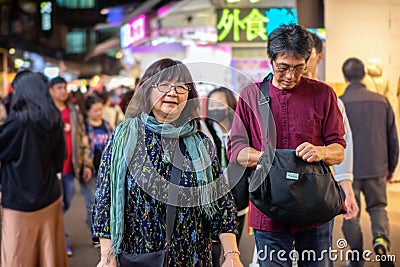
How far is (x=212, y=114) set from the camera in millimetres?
4391

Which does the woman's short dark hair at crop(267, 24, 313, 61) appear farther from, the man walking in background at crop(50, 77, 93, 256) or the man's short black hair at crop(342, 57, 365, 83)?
the man walking in background at crop(50, 77, 93, 256)

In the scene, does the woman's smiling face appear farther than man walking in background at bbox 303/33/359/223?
No

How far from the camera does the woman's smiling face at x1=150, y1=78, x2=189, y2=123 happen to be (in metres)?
2.49

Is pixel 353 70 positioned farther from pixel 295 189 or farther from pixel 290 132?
pixel 295 189

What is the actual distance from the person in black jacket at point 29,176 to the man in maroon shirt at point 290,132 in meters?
2.07

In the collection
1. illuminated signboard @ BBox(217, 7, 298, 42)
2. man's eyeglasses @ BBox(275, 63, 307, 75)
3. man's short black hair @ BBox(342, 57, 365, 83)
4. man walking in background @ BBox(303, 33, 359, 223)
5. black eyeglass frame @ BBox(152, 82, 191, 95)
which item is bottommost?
man walking in background @ BBox(303, 33, 359, 223)

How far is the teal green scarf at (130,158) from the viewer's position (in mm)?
2418

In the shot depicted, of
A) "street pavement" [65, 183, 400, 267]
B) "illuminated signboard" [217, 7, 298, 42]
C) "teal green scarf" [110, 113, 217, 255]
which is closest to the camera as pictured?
"teal green scarf" [110, 113, 217, 255]

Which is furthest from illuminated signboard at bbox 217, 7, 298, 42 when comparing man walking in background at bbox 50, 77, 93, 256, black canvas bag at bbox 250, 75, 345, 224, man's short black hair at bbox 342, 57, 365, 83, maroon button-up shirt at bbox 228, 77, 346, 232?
black canvas bag at bbox 250, 75, 345, 224

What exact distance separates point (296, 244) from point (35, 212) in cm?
235

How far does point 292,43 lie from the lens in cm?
268

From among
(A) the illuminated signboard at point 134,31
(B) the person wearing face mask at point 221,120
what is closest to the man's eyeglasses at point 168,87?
(B) the person wearing face mask at point 221,120

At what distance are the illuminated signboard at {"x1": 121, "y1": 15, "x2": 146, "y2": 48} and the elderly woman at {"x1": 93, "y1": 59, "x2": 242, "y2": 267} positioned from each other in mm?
11101

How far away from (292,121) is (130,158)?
0.77 m
